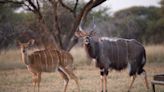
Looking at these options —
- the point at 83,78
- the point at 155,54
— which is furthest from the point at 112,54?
the point at 155,54

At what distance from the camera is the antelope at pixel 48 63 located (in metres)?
11.5

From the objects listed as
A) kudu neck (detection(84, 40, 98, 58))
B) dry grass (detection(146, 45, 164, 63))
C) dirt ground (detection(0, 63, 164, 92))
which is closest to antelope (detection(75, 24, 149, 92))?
kudu neck (detection(84, 40, 98, 58))

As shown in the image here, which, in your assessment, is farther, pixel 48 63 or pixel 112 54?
pixel 48 63

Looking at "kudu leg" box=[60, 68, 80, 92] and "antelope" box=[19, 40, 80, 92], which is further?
"antelope" box=[19, 40, 80, 92]

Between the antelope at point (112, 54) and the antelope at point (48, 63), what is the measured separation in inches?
25.2

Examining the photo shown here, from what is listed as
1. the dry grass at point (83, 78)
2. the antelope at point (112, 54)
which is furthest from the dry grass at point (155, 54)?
the antelope at point (112, 54)

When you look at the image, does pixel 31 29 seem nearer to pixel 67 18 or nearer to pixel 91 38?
pixel 67 18

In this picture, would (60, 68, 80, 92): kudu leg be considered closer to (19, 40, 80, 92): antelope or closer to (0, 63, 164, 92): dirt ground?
(19, 40, 80, 92): antelope

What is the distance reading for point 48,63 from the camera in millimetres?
11750

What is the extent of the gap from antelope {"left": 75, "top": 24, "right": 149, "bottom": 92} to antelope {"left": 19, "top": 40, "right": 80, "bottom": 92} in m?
0.64

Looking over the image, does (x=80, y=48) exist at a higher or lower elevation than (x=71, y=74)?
lower

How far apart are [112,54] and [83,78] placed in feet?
9.61

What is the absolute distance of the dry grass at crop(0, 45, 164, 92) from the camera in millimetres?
11987

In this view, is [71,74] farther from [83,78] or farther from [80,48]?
[80,48]
